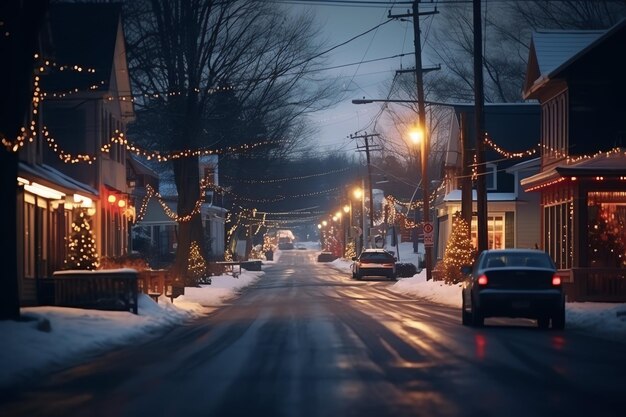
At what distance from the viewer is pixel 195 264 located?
49188 millimetres

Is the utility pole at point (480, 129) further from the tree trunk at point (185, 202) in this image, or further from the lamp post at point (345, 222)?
the lamp post at point (345, 222)

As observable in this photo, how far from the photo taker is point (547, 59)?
39.1 metres

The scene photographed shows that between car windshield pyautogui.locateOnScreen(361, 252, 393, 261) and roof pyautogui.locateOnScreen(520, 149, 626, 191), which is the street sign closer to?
car windshield pyautogui.locateOnScreen(361, 252, 393, 261)

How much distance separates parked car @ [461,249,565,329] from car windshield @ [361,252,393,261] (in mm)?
37746

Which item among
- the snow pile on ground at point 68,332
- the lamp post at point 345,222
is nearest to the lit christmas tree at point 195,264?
the snow pile on ground at point 68,332

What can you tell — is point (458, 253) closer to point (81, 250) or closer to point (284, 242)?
point (81, 250)

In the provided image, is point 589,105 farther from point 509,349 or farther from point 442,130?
point 442,130

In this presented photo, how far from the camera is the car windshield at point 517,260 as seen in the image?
23562 mm

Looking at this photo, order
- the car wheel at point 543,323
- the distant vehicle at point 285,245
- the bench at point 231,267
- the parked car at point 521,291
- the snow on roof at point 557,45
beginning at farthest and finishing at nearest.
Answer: the distant vehicle at point 285,245
the bench at point 231,267
the snow on roof at point 557,45
the car wheel at point 543,323
the parked car at point 521,291

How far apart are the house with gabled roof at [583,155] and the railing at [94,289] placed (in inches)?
547

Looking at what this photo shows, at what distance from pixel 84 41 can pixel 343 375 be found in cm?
2713

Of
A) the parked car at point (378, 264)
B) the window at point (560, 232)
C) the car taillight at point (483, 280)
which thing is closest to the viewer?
the car taillight at point (483, 280)

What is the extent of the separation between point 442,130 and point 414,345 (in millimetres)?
72823

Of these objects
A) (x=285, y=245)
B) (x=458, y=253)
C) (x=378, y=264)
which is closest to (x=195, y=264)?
(x=458, y=253)
